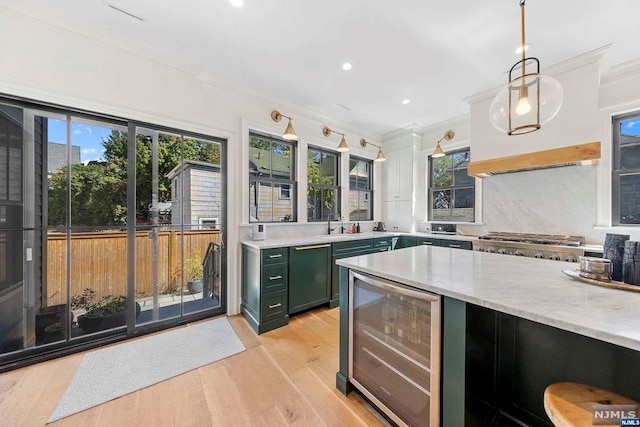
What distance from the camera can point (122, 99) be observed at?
241cm

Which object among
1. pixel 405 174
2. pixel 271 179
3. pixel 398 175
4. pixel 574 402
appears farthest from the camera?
pixel 398 175

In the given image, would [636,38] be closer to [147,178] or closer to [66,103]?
[147,178]

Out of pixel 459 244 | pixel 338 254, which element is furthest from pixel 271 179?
pixel 459 244

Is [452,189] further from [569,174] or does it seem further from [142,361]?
[142,361]

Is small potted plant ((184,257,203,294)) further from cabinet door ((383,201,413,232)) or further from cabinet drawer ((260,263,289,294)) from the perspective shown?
cabinet door ((383,201,413,232))

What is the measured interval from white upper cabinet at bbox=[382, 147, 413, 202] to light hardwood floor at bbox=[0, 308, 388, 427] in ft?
11.1

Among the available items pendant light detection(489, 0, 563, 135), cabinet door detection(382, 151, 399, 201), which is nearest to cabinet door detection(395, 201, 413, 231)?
cabinet door detection(382, 151, 399, 201)

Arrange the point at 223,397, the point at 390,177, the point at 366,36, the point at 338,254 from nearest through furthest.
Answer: the point at 223,397
the point at 366,36
the point at 338,254
the point at 390,177

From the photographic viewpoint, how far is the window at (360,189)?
4.76 m

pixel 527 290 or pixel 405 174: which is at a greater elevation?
pixel 405 174

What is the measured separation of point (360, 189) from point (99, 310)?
4.19 metres

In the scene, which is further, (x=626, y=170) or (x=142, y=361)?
(x=626, y=170)

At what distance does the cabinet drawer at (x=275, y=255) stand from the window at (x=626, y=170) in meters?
3.90

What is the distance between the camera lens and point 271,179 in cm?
355
